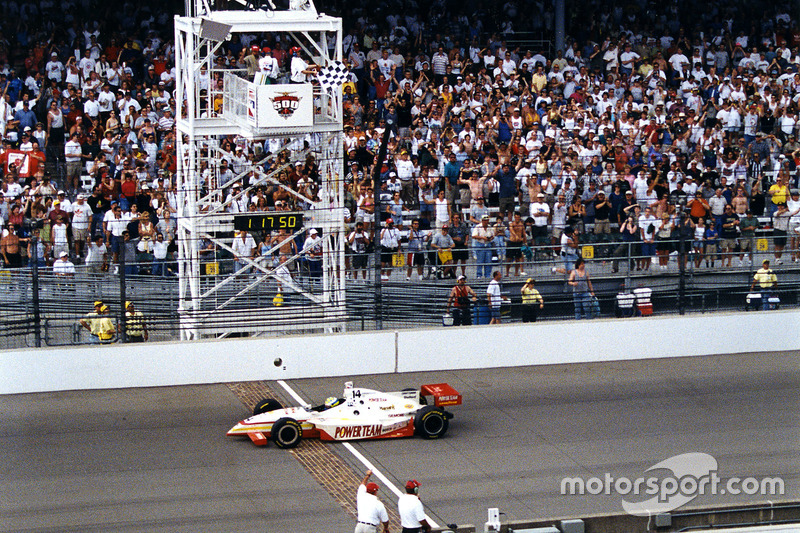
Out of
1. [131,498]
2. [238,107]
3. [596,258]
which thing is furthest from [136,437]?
[596,258]

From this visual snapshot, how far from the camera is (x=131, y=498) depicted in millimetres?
13422

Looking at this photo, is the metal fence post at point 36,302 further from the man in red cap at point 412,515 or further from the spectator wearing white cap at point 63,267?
the man in red cap at point 412,515

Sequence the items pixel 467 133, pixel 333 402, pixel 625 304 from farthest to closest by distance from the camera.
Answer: pixel 467 133 < pixel 625 304 < pixel 333 402

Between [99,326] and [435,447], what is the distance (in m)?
5.53

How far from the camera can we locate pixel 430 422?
1536 centimetres

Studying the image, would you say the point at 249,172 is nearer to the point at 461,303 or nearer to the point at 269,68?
the point at 269,68

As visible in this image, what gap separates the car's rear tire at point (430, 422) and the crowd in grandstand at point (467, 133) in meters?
4.00

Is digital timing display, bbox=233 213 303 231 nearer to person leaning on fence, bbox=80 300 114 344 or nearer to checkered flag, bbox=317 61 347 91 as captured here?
checkered flag, bbox=317 61 347 91

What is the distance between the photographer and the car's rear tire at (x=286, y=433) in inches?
588

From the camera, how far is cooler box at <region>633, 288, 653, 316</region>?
63.8 ft

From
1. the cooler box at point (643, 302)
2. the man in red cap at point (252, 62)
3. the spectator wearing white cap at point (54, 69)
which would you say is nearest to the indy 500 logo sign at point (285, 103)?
the man in red cap at point (252, 62)

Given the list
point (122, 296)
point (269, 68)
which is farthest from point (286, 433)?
point (269, 68)

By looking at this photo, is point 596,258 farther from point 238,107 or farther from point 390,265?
point 238,107

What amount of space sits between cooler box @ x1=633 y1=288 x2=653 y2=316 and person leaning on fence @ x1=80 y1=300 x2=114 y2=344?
26.3 feet
